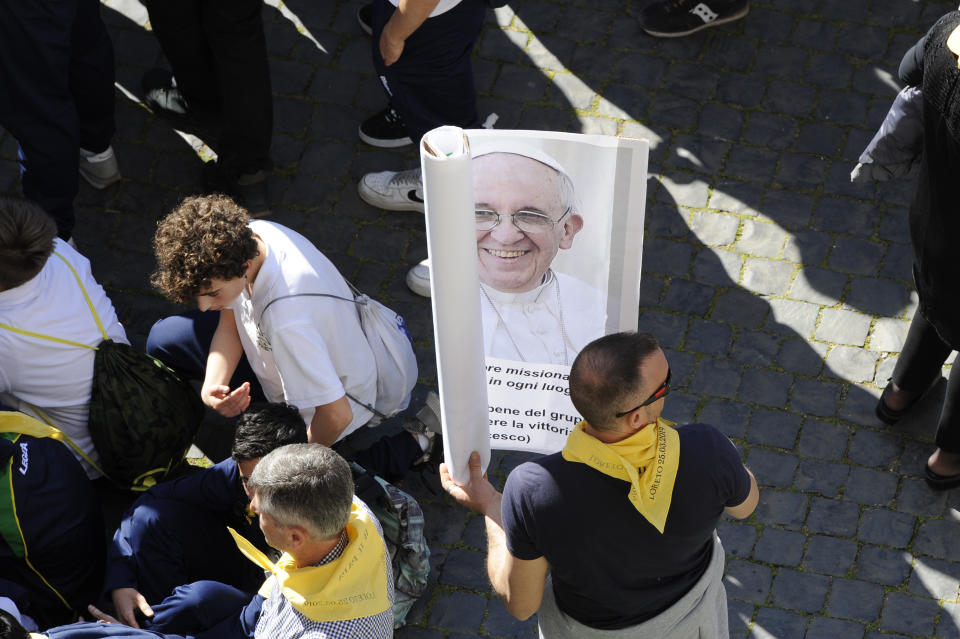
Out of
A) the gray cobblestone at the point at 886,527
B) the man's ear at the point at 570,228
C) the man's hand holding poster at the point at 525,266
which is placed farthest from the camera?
the gray cobblestone at the point at 886,527

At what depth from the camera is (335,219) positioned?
18.1ft

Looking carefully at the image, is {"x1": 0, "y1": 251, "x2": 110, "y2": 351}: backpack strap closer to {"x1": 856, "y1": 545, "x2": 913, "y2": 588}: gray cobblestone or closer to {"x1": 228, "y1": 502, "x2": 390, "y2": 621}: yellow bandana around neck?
{"x1": 228, "y1": 502, "x2": 390, "y2": 621}: yellow bandana around neck

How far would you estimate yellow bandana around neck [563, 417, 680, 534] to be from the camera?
2.72 m

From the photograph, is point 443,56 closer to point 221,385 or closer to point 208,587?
point 221,385

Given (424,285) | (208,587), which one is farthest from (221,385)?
(424,285)

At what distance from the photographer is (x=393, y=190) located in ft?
17.9

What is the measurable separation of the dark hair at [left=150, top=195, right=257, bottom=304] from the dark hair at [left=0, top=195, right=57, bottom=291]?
0.52m

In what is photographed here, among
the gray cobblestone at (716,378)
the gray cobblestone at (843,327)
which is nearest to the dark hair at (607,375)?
the gray cobblestone at (716,378)

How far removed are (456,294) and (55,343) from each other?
2198mm

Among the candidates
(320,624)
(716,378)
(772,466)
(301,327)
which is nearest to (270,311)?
(301,327)

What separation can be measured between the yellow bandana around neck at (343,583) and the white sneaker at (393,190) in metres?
2.54

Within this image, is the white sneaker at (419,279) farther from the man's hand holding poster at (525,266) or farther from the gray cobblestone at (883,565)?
the gray cobblestone at (883,565)

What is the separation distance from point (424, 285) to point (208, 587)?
6.22 ft

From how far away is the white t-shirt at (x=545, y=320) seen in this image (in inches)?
118
